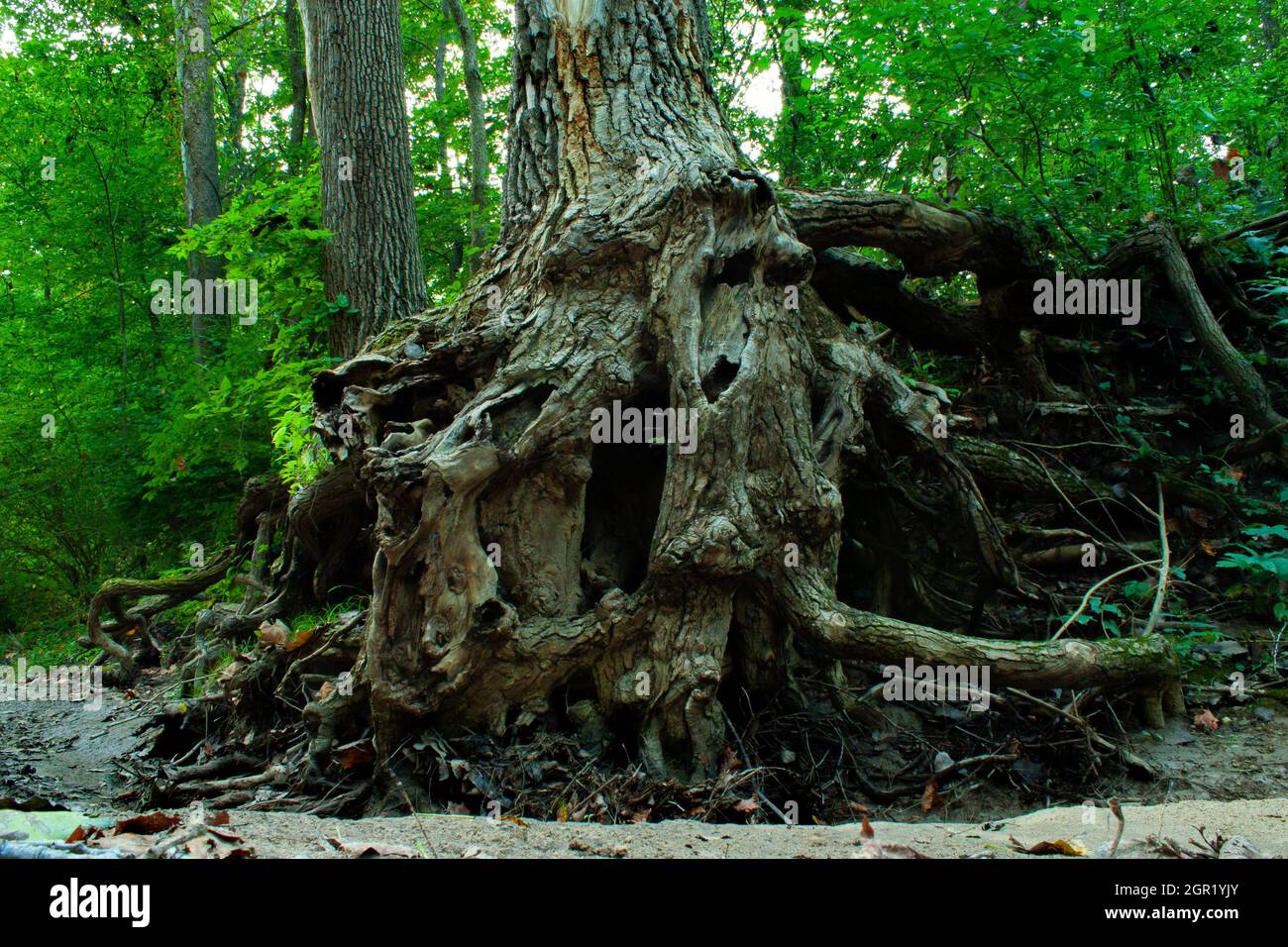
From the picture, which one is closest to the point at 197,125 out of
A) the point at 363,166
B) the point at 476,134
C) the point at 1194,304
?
the point at 476,134

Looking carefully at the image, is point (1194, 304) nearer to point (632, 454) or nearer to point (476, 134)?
point (632, 454)

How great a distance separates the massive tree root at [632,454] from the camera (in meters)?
3.97

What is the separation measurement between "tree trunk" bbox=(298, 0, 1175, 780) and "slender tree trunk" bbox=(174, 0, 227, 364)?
9007 mm

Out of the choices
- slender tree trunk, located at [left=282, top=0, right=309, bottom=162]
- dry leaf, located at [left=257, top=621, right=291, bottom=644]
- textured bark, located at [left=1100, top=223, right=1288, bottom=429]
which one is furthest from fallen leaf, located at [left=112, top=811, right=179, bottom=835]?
slender tree trunk, located at [left=282, top=0, right=309, bottom=162]

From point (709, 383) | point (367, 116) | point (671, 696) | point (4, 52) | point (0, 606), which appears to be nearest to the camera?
point (671, 696)

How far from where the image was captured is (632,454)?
488cm

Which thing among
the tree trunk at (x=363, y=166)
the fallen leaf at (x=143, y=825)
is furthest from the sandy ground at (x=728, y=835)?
the tree trunk at (x=363, y=166)

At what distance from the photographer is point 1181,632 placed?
5.15m

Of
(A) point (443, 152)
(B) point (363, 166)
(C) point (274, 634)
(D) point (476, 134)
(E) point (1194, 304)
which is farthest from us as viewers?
(A) point (443, 152)

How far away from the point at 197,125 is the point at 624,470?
11124mm

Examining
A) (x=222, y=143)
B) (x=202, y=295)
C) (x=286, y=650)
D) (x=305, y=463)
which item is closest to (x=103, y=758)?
(x=286, y=650)

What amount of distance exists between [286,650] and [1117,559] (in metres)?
5.30

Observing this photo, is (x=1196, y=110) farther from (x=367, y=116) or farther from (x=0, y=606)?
(x=0, y=606)

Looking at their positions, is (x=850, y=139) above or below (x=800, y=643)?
above
